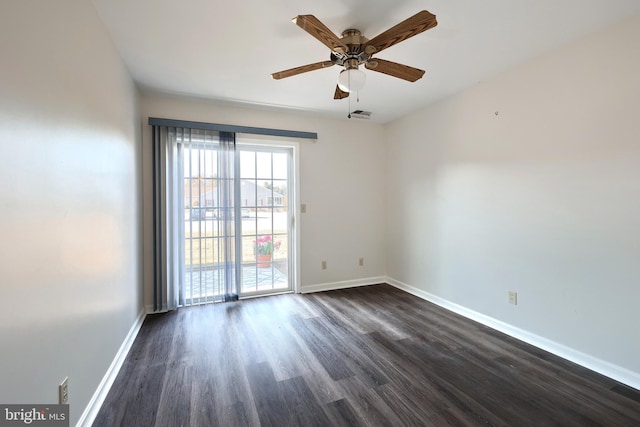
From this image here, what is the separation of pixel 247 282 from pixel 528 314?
10.2 ft

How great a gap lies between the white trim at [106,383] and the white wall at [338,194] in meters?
2.06

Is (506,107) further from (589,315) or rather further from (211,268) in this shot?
(211,268)

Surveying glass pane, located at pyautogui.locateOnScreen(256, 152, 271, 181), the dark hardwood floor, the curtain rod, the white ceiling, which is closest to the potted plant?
glass pane, located at pyautogui.locateOnScreen(256, 152, 271, 181)

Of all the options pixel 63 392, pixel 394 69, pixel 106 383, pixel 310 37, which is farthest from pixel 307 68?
pixel 106 383

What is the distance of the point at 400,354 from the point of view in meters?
2.28

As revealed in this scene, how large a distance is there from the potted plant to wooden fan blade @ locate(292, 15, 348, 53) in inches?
102

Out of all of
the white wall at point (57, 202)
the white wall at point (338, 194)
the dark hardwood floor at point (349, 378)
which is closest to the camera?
the white wall at point (57, 202)

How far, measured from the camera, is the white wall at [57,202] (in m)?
0.97

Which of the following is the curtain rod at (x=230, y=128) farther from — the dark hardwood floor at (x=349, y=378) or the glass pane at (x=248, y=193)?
the dark hardwood floor at (x=349, y=378)

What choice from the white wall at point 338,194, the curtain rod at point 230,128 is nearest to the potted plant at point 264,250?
the white wall at point 338,194

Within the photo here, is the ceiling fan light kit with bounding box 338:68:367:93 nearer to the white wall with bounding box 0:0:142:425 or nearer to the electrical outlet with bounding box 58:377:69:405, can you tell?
the white wall with bounding box 0:0:142:425

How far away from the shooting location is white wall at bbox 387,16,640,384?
1.92 meters

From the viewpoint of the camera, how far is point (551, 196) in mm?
2305

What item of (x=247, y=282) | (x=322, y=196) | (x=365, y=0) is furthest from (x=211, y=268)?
(x=365, y=0)
